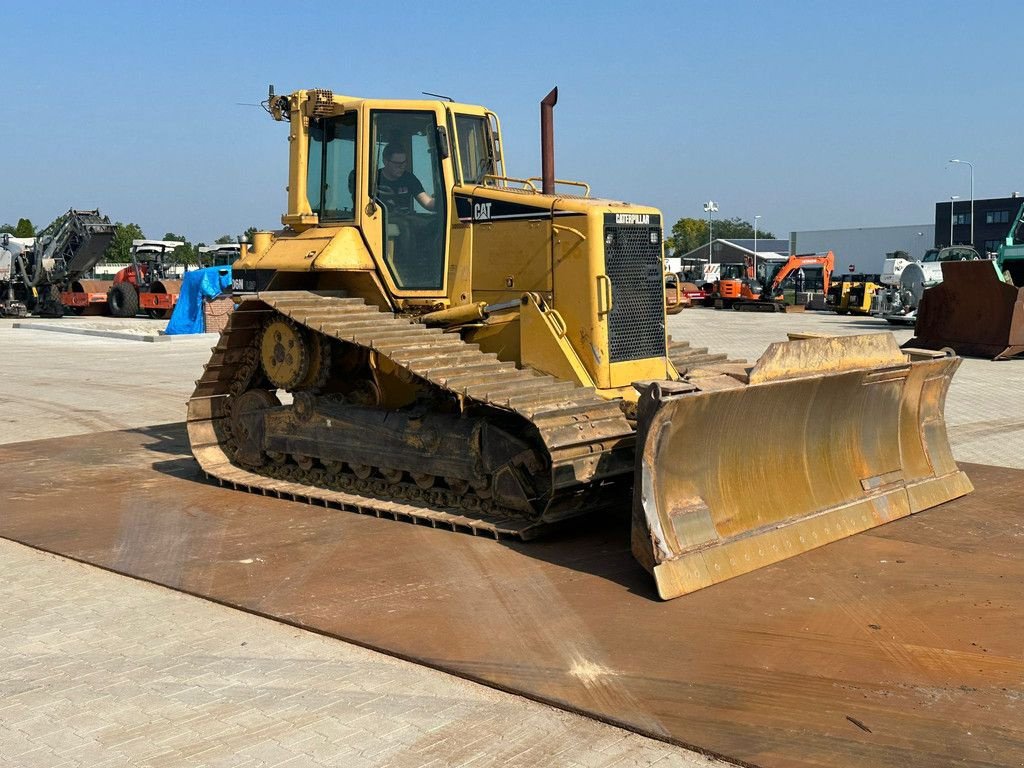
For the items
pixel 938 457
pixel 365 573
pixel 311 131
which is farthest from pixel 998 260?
pixel 365 573

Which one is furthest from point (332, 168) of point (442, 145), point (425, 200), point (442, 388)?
point (442, 388)

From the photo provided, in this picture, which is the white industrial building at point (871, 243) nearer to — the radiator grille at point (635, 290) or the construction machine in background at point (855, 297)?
the construction machine in background at point (855, 297)

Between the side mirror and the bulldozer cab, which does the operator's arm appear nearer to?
the bulldozer cab

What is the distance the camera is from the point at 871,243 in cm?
7656

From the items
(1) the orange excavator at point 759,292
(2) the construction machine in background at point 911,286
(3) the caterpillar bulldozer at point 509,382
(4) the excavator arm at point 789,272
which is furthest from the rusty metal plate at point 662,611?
(4) the excavator arm at point 789,272

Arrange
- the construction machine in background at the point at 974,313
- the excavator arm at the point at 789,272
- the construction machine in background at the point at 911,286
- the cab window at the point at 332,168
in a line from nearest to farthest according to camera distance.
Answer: the cab window at the point at 332,168, the construction machine in background at the point at 974,313, the construction machine in background at the point at 911,286, the excavator arm at the point at 789,272

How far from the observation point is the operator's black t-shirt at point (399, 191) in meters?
9.59

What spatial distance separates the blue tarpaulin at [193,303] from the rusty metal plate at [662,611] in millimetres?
19656

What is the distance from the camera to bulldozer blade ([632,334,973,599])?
22.1 feet

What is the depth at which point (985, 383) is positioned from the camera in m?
17.0

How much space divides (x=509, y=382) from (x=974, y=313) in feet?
49.9

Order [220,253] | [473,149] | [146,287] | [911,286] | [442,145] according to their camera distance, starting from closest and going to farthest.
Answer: [442,145] → [473,149] → [911,286] → [220,253] → [146,287]

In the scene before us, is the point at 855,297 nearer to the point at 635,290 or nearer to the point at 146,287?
the point at 146,287

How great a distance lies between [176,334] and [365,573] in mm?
22515
